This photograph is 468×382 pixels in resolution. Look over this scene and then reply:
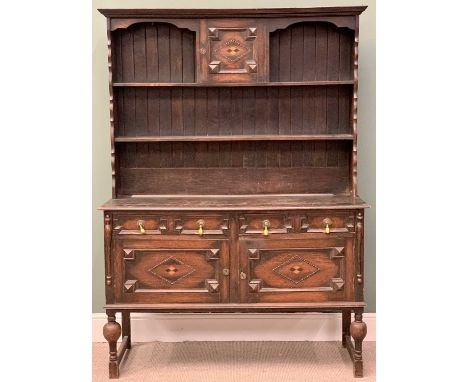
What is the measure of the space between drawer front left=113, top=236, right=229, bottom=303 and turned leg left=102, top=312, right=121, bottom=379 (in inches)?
7.2

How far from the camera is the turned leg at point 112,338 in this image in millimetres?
3223

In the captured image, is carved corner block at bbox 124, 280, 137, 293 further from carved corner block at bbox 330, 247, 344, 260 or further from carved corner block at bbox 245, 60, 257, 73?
carved corner block at bbox 245, 60, 257, 73

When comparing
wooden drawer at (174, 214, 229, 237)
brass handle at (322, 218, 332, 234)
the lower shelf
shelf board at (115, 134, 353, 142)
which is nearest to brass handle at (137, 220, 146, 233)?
wooden drawer at (174, 214, 229, 237)

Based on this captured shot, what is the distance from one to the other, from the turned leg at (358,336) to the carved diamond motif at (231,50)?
1.60 m

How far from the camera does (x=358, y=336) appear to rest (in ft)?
10.6

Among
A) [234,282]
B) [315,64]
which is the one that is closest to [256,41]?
[315,64]

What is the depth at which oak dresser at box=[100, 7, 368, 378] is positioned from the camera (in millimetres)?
3174

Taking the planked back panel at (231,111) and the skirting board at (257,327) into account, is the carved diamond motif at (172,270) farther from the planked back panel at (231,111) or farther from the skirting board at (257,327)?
the planked back panel at (231,111)

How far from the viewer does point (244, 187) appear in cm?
364

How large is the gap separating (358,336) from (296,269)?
1.70 ft

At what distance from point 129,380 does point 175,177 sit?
1234 millimetres

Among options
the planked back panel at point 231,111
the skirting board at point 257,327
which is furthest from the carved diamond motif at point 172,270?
the planked back panel at point 231,111

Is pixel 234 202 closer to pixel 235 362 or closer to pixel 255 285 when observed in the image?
pixel 255 285

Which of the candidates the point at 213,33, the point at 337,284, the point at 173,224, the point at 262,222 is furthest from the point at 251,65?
the point at 337,284
